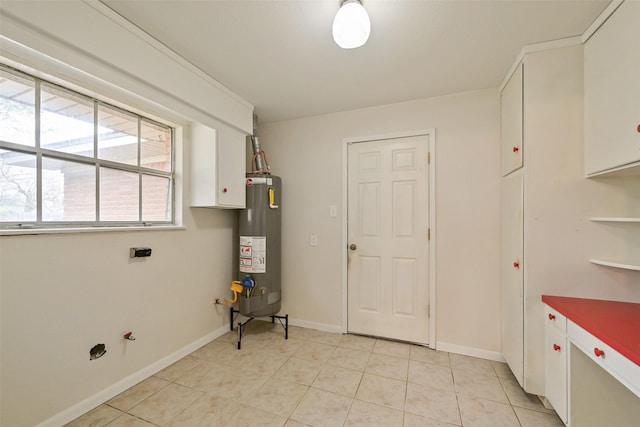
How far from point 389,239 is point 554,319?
4.38ft

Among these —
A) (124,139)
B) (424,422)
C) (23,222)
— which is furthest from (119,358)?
(424,422)

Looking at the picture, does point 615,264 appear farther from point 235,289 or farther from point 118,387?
point 118,387

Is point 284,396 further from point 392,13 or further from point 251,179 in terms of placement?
point 392,13

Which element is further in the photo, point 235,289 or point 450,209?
point 235,289

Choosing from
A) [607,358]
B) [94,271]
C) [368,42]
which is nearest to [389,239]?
[607,358]

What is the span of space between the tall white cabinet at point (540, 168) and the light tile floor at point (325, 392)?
0.34 metres

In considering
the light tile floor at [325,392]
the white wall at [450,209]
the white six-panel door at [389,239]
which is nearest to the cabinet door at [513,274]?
the white wall at [450,209]

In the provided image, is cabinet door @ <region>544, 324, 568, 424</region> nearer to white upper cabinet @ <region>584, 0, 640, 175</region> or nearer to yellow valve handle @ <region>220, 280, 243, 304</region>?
white upper cabinet @ <region>584, 0, 640, 175</region>

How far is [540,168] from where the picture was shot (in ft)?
5.57

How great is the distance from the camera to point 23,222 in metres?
1.41

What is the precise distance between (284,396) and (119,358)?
1.21 metres

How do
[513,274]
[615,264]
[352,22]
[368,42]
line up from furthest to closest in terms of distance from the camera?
[513,274] < [368,42] < [615,264] < [352,22]

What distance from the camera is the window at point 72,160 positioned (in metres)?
1.37

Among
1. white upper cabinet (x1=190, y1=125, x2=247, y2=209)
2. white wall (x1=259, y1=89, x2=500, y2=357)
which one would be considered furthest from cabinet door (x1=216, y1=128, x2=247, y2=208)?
white wall (x1=259, y1=89, x2=500, y2=357)
